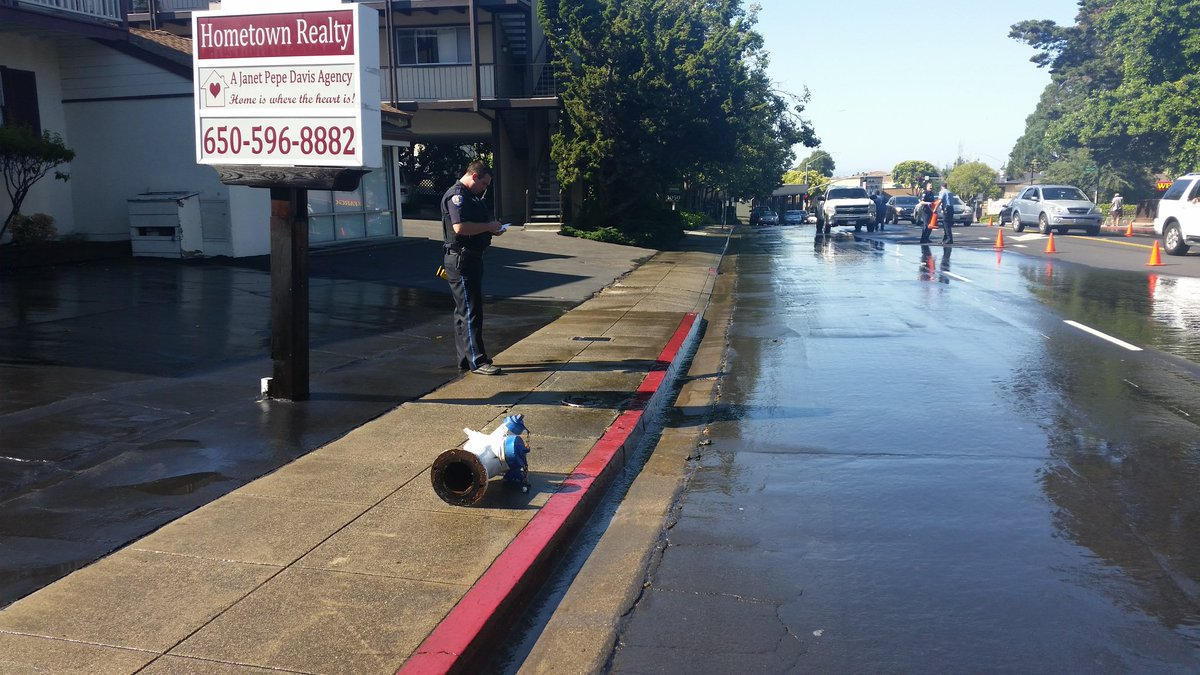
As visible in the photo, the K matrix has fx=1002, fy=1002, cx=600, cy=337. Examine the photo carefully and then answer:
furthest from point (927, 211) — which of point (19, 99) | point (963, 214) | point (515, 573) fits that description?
point (515, 573)

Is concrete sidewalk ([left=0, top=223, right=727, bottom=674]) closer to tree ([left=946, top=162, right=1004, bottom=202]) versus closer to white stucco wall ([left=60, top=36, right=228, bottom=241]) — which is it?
white stucco wall ([left=60, top=36, right=228, bottom=241])

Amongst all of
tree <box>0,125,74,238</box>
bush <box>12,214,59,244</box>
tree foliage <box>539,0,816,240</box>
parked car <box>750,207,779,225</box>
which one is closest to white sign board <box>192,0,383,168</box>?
tree <box>0,125,74,238</box>

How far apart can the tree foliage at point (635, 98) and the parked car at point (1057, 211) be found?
12.5 m

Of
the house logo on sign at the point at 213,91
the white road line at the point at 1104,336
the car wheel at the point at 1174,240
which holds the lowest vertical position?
the white road line at the point at 1104,336

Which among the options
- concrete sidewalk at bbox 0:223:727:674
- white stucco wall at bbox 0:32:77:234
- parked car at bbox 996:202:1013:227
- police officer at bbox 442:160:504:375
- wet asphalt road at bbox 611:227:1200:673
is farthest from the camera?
parked car at bbox 996:202:1013:227

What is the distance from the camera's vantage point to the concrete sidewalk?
395 cm

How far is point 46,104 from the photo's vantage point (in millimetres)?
18438

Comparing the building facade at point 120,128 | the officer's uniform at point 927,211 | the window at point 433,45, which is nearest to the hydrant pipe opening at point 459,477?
the building facade at point 120,128

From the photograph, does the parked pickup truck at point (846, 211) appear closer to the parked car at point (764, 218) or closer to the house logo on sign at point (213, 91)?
the house logo on sign at point (213, 91)

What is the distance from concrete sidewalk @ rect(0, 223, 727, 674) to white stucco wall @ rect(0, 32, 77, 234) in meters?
13.2

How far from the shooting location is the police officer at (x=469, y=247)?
9234 millimetres

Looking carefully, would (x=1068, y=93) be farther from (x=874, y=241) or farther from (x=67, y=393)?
(x=67, y=393)

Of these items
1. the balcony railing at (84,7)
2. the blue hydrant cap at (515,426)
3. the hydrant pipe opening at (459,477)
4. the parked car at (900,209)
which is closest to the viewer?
the hydrant pipe opening at (459,477)

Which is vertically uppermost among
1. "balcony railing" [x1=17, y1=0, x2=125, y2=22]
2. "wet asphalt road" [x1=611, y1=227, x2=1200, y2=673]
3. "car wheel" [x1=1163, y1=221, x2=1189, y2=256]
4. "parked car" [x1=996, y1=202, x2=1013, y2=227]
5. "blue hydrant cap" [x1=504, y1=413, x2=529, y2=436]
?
"balcony railing" [x1=17, y1=0, x2=125, y2=22]
